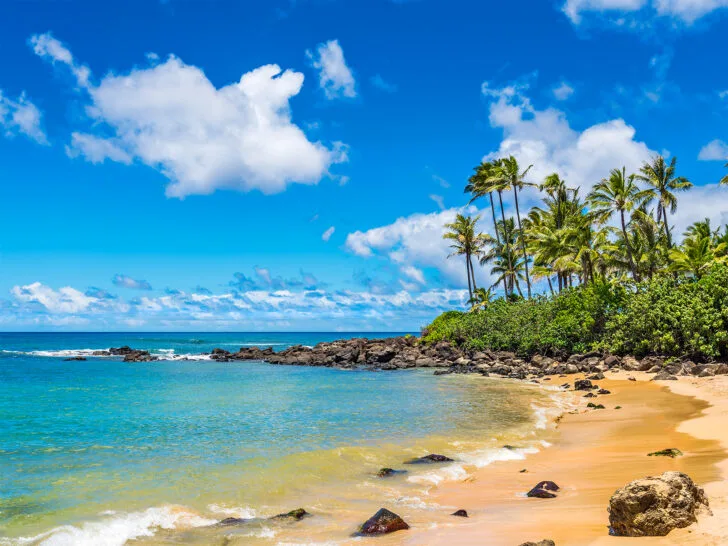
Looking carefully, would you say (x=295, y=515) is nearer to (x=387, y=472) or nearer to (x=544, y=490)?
(x=387, y=472)

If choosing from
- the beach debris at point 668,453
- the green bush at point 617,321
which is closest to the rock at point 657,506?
the beach debris at point 668,453

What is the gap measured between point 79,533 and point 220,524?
2.29 m

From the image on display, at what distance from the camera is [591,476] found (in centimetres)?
1042

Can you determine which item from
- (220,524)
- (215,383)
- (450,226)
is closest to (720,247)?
(450,226)

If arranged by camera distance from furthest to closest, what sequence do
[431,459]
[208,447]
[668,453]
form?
[208,447]
[431,459]
[668,453]

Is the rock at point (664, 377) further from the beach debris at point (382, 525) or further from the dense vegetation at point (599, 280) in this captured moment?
the beach debris at point (382, 525)

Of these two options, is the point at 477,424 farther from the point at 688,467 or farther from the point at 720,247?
the point at 720,247

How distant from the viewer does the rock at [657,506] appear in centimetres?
607

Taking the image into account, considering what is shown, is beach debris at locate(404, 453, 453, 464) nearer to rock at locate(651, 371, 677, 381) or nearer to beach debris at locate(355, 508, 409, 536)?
beach debris at locate(355, 508, 409, 536)

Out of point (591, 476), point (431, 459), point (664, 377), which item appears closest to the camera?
point (591, 476)

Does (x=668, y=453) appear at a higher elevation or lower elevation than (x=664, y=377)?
higher

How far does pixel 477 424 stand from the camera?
1764 centimetres

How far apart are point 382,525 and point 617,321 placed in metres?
33.2

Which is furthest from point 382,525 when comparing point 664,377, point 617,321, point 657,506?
point 617,321
